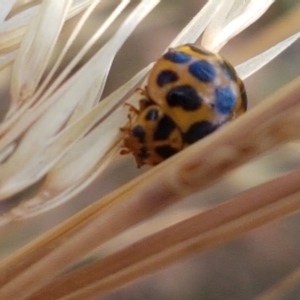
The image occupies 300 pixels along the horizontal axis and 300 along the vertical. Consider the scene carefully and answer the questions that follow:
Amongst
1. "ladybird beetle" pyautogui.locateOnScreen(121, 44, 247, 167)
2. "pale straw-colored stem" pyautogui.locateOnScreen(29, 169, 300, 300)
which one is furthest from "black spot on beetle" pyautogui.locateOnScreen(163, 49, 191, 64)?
"pale straw-colored stem" pyautogui.locateOnScreen(29, 169, 300, 300)

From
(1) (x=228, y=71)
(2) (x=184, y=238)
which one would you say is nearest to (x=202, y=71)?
(1) (x=228, y=71)

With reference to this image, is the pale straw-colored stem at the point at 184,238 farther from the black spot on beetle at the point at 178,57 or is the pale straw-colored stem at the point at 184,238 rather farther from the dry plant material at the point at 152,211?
the black spot on beetle at the point at 178,57

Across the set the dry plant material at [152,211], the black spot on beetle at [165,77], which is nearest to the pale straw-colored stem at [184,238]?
the dry plant material at [152,211]

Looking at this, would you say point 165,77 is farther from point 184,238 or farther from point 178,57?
point 184,238

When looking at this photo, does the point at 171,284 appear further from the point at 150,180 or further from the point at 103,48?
the point at 103,48

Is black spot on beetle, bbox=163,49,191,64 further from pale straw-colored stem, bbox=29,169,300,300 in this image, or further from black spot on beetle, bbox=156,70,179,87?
pale straw-colored stem, bbox=29,169,300,300

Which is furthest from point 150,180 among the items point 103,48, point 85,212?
point 103,48
